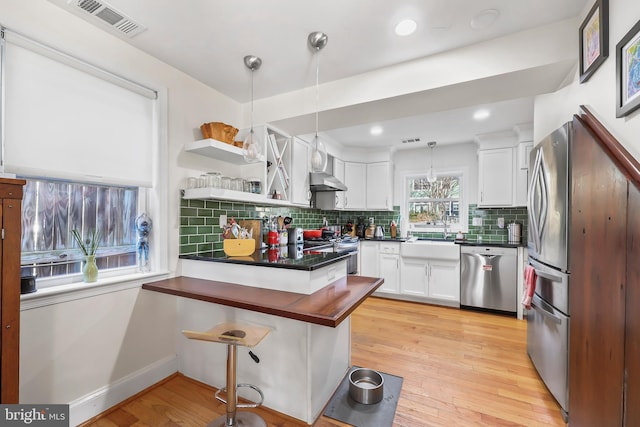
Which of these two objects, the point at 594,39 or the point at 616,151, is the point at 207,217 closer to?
the point at 616,151

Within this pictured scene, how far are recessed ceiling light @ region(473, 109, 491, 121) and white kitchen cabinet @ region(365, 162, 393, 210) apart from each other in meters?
1.60

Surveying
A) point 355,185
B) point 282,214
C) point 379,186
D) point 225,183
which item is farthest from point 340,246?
Result: point 225,183

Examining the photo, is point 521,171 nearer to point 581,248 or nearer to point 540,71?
point 540,71

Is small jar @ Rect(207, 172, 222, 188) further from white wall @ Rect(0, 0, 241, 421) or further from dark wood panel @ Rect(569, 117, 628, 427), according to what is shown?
dark wood panel @ Rect(569, 117, 628, 427)

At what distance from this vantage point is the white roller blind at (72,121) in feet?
Result: 4.81

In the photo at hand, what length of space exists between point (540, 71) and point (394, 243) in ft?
9.53

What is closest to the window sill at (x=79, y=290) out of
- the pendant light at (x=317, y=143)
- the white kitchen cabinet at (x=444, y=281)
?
the pendant light at (x=317, y=143)

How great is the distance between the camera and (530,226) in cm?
232

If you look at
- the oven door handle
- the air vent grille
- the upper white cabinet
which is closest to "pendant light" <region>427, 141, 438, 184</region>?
the upper white cabinet

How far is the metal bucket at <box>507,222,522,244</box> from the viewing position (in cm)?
386

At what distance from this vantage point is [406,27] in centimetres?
172

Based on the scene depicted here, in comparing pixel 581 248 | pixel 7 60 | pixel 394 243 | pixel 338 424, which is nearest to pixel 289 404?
pixel 338 424

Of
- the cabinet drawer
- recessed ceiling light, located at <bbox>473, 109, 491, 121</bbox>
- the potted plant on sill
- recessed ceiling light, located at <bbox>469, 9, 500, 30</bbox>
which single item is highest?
recessed ceiling light, located at <bbox>473, 109, 491, 121</bbox>

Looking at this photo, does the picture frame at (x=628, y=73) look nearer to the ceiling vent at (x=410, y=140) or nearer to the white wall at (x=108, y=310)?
the white wall at (x=108, y=310)
